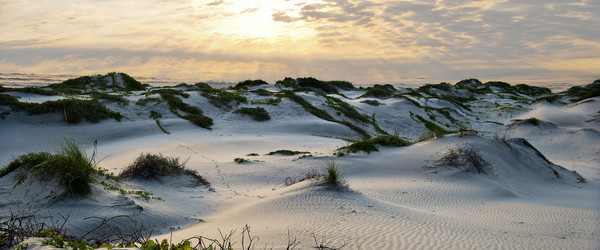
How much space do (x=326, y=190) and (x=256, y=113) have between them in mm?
13134

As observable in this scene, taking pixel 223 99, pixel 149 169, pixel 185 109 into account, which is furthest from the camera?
pixel 223 99

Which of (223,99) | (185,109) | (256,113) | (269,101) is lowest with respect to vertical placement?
(256,113)

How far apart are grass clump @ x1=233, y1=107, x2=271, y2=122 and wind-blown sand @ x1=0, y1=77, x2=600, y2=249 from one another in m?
0.44

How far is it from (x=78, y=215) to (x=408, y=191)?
20.5ft

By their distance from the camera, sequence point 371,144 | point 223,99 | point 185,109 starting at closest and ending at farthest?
point 371,144
point 185,109
point 223,99

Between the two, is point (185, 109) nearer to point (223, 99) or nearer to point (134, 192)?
point (223, 99)

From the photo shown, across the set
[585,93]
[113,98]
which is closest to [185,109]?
[113,98]

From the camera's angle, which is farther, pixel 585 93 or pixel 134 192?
pixel 585 93

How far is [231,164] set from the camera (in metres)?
10.8

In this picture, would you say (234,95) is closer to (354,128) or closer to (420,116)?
(354,128)

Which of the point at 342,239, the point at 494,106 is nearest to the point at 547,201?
the point at 342,239

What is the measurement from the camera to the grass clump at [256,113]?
19402 millimetres

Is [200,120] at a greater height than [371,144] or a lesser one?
greater

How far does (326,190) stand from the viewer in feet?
22.8
